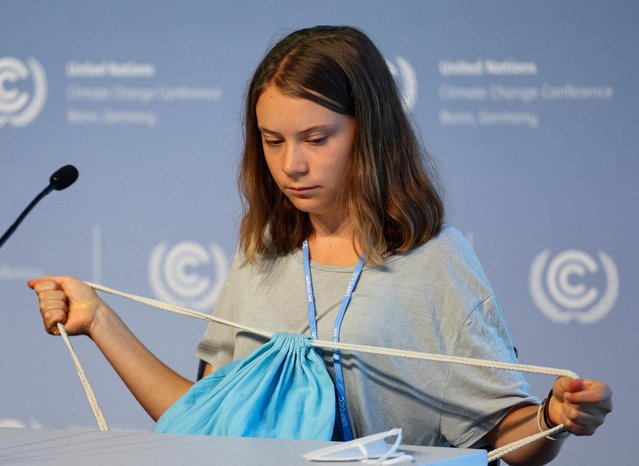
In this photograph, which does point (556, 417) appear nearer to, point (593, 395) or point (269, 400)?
point (593, 395)

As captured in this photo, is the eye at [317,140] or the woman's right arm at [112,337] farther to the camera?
the woman's right arm at [112,337]

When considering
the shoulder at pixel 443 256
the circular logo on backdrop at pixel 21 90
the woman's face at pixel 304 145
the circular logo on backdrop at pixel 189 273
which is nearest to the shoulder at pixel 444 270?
the shoulder at pixel 443 256

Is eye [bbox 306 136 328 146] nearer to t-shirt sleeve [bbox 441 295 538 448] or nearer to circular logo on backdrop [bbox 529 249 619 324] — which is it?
t-shirt sleeve [bbox 441 295 538 448]

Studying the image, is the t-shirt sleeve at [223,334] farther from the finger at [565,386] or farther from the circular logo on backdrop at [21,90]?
the circular logo on backdrop at [21,90]

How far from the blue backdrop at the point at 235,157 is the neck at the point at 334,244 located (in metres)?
1.27

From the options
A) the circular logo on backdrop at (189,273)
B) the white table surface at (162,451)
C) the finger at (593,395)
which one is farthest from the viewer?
the circular logo on backdrop at (189,273)

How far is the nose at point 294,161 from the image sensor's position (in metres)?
1.72

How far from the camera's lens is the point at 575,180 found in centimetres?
311

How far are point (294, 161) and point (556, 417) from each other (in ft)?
1.84

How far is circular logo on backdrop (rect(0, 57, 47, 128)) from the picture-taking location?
3357 millimetres

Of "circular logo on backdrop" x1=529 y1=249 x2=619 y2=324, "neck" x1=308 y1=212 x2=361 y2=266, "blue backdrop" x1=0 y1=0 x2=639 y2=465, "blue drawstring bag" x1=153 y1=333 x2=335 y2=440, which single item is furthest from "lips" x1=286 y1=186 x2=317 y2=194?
"circular logo on backdrop" x1=529 y1=249 x2=619 y2=324

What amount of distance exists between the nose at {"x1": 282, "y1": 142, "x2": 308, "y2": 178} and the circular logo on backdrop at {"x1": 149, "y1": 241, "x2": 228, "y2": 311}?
5.16ft

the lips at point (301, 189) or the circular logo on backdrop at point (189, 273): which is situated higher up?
the lips at point (301, 189)

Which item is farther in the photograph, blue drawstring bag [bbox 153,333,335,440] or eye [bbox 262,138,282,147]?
eye [bbox 262,138,282,147]
